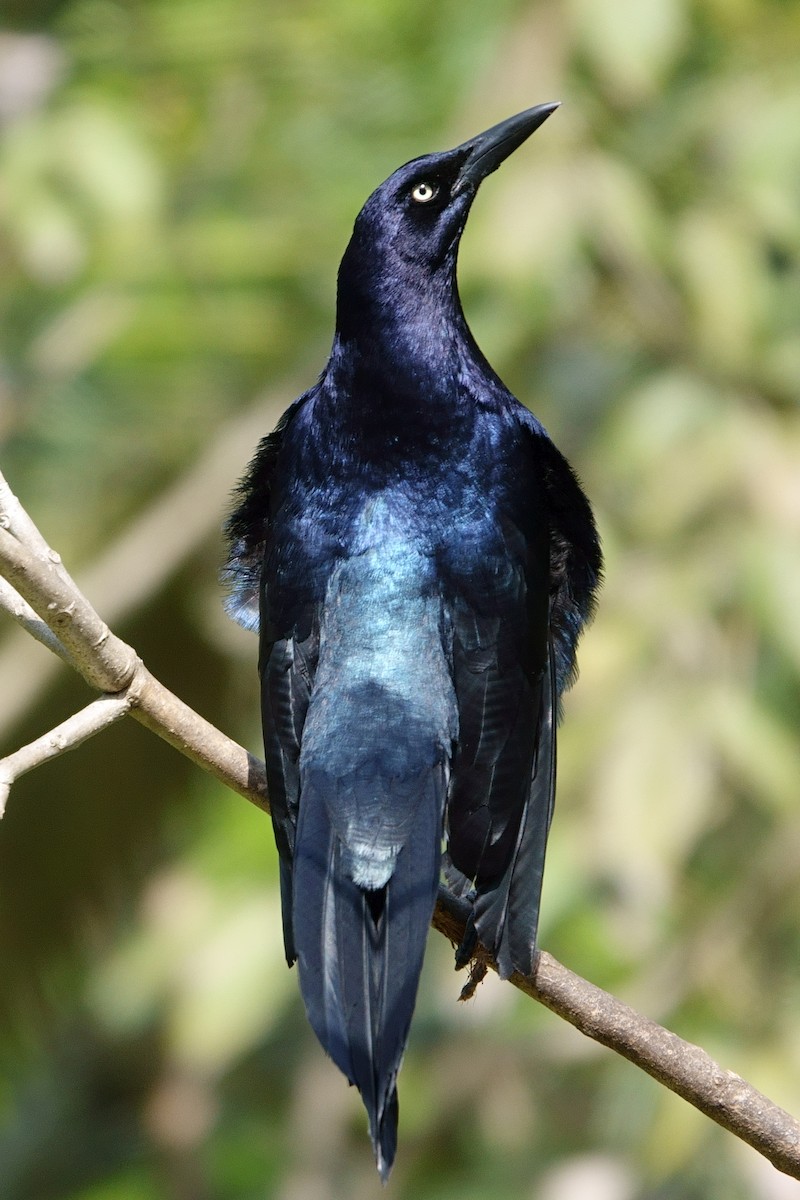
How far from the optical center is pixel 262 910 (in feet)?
11.8

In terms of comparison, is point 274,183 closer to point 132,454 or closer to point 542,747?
point 132,454

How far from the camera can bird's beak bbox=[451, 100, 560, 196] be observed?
3.14m

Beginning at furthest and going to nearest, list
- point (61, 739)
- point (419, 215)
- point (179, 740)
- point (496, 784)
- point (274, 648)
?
1. point (419, 215)
2. point (274, 648)
3. point (496, 784)
4. point (179, 740)
5. point (61, 739)

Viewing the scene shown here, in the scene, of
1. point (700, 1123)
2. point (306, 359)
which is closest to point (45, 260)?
point (306, 359)

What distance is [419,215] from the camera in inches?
121

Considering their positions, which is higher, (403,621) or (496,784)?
(403,621)

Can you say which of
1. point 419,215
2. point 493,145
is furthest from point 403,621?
point 493,145

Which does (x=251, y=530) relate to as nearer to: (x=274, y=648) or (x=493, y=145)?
(x=274, y=648)

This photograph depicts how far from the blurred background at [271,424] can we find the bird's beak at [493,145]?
13.6 inches

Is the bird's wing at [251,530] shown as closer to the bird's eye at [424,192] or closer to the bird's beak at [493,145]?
the bird's eye at [424,192]

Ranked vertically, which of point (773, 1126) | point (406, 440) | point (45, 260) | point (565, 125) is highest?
point (45, 260)

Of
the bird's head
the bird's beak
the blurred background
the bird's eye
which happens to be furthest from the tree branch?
the bird's beak

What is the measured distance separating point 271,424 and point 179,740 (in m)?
2.33

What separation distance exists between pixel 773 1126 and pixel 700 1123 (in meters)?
0.97
